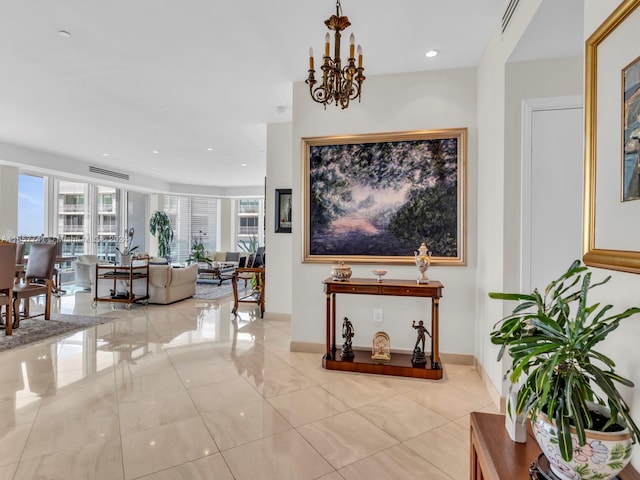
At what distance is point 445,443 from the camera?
2199 millimetres

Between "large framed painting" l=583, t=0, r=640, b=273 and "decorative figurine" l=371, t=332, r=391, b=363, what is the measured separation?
2308 mm

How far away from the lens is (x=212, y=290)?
805 cm

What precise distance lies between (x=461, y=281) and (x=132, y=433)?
294 cm

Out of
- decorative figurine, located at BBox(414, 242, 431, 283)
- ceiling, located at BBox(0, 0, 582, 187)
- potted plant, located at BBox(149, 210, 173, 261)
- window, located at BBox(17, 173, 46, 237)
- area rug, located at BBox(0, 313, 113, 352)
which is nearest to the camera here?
ceiling, located at BBox(0, 0, 582, 187)

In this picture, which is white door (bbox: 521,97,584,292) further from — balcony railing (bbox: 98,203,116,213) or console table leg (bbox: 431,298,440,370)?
balcony railing (bbox: 98,203,116,213)

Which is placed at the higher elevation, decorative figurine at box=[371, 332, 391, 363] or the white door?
the white door

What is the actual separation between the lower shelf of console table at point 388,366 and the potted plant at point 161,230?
8.74 metres

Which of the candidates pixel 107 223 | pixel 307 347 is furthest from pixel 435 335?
pixel 107 223

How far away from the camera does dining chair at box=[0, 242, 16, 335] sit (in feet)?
13.8

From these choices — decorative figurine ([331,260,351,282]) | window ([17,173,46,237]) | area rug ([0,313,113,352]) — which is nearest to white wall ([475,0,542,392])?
decorative figurine ([331,260,351,282])

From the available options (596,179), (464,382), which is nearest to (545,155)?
(596,179)

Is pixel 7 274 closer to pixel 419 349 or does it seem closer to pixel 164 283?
pixel 164 283

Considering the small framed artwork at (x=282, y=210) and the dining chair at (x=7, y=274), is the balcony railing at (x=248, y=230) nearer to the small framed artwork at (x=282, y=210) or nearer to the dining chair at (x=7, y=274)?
the small framed artwork at (x=282, y=210)

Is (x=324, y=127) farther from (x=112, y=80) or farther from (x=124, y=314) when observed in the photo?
(x=124, y=314)
